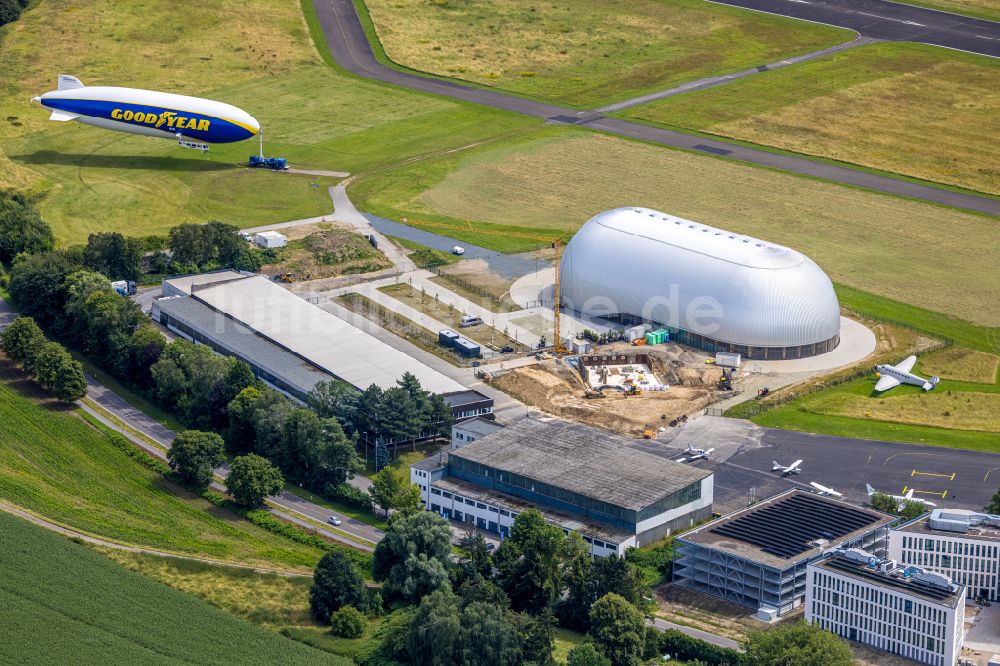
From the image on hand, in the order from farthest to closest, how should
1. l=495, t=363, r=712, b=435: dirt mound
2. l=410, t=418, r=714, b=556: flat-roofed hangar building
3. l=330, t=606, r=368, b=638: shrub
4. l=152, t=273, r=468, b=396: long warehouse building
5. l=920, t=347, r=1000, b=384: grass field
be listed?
1. l=920, t=347, r=1000, b=384: grass field
2. l=152, t=273, r=468, b=396: long warehouse building
3. l=495, t=363, r=712, b=435: dirt mound
4. l=410, t=418, r=714, b=556: flat-roofed hangar building
5. l=330, t=606, r=368, b=638: shrub

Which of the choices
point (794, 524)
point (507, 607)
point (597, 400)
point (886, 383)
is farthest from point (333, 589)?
point (886, 383)

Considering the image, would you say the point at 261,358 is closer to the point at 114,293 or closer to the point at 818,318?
the point at 114,293

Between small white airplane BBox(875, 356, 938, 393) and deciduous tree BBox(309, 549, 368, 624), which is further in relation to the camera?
small white airplane BBox(875, 356, 938, 393)

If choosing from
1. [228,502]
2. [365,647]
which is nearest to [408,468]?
[228,502]

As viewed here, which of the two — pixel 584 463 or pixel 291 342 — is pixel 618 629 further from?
pixel 291 342

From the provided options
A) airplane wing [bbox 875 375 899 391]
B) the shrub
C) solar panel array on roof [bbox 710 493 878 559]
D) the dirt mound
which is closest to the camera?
the shrub

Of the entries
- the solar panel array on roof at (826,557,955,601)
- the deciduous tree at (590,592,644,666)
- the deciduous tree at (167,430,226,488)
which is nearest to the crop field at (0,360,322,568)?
the deciduous tree at (167,430,226,488)

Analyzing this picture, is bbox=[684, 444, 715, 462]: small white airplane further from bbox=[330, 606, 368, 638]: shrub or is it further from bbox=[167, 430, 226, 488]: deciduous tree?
bbox=[167, 430, 226, 488]: deciduous tree
